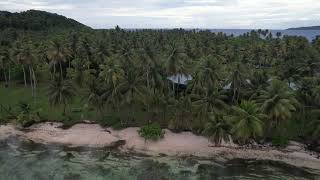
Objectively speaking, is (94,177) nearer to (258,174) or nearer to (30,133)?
(258,174)

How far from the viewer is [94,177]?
182ft

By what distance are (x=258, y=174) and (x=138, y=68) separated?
103ft

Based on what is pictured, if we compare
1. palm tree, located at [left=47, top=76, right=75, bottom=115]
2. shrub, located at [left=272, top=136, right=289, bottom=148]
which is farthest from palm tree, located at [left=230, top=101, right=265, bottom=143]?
palm tree, located at [left=47, top=76, right=75, bottom=115]

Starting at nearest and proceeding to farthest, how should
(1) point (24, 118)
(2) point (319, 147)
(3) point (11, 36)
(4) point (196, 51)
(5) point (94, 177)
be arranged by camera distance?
(5) point (94, 177), (2) point (319, 147), (1) point (24, 118), (4) point (196, 51), (3) point (11, 36)

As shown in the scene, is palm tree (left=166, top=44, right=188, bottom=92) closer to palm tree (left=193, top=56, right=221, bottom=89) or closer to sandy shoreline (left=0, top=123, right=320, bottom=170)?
palm tree (left=193, top=56, right=221, bottom=89)

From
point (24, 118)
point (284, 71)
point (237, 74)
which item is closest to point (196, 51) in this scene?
point (284, 71)

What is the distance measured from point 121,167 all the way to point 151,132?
11.6 metres

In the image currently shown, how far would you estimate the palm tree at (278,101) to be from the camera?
205 ft

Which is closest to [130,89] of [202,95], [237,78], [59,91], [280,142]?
[202,95]

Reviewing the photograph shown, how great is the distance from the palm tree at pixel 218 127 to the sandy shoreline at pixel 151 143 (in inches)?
103

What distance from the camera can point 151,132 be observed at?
70312 millimetres

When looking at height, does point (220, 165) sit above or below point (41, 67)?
below

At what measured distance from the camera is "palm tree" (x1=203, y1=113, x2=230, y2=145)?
212 ft

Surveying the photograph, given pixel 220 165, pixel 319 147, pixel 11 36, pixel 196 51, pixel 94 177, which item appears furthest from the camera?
pixel 11 36
